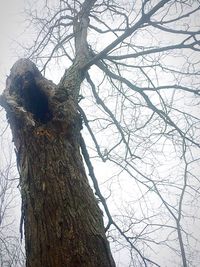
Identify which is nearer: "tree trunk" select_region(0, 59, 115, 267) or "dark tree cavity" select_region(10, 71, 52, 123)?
"tree trunk" select_region(0, 59, 115, 267)

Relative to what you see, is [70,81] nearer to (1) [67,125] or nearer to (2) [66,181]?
(1) [67,125]

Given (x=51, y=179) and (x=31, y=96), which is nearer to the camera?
(x=51, y=179)

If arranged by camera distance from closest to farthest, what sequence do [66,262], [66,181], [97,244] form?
[66,262] → [97,244] → [66,181]

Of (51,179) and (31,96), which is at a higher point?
(31,96)

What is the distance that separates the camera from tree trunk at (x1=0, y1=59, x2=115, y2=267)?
1488 mm

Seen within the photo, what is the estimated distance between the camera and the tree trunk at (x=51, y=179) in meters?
1.49

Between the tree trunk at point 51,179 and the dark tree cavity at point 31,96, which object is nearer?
the tree trunk at point 51,179

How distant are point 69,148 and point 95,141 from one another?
5.97ft

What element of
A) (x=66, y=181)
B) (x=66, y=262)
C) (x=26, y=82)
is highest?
(x=26, y=82)

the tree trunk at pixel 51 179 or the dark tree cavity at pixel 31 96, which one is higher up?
the dark tree cavity at pixel 31 96

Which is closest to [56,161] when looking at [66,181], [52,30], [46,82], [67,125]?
[66,181]

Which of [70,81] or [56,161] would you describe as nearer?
[56,161]

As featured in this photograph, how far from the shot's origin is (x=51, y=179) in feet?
5.78

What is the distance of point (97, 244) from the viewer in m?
1.54
